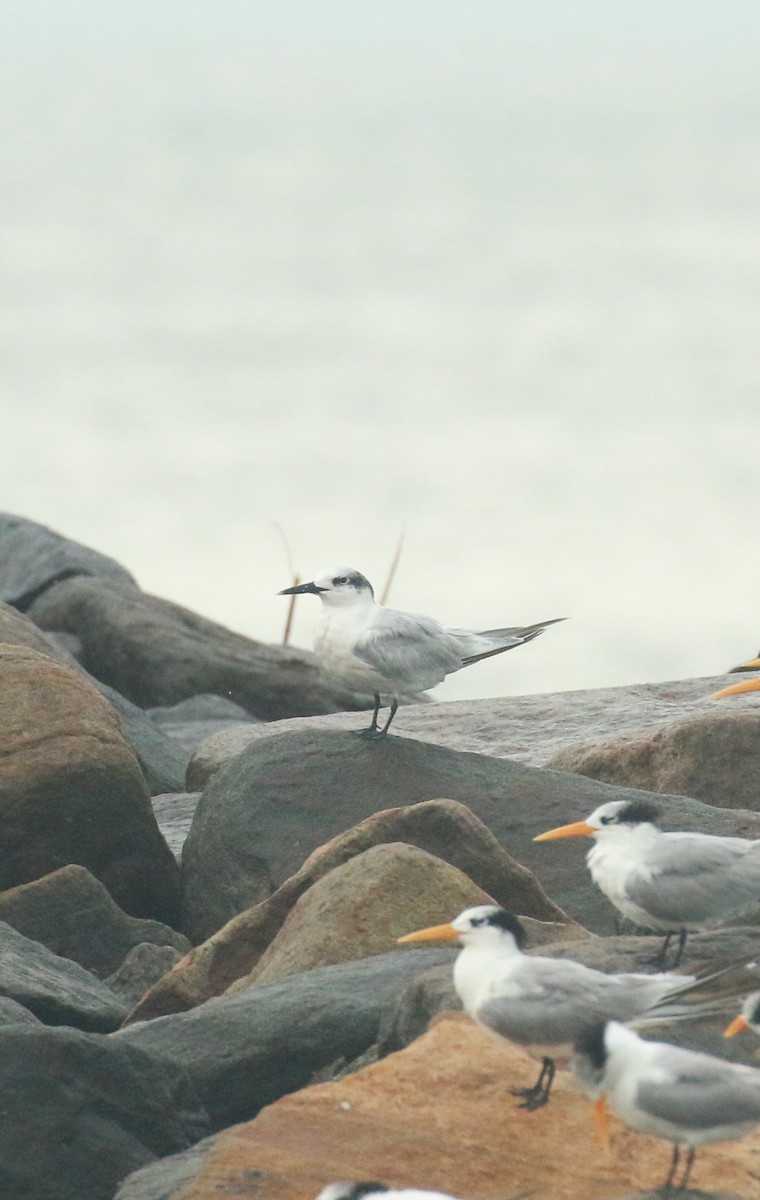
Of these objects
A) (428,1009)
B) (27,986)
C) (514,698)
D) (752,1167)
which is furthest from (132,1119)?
(514,698)

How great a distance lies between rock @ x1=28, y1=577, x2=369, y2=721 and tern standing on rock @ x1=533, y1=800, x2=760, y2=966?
14027 millimetres

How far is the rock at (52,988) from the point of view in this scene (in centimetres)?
1054

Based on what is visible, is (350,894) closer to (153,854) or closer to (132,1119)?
(132,1119)

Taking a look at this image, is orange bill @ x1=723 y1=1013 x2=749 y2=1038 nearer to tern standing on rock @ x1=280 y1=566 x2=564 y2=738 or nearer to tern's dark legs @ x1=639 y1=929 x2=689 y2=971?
tern's dark legs @ x1=639 y1=929 x2=689 y2=971

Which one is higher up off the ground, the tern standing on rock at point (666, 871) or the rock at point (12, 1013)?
the tern standing on rock at point (666, 871)

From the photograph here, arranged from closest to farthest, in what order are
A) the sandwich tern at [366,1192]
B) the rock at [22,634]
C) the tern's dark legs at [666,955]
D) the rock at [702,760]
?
the sandwich tern at [366,1192] < the tern's dark legs at [666,955] < the rock at [702,760] < the rock at [22,634]

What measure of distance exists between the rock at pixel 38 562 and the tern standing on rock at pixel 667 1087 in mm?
19235

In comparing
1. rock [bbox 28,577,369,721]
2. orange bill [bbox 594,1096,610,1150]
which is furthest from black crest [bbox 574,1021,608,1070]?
rock [bbox 28,577,369,721]

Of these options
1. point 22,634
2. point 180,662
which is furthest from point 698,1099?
point 180,662

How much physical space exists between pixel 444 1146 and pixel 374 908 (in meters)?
Answer: 2.64

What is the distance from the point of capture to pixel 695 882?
29.8 feet

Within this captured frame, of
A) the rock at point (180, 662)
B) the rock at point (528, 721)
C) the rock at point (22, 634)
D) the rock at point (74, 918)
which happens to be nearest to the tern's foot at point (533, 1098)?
the rock at point (74, 918)

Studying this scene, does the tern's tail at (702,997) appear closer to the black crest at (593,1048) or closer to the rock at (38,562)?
the black crest at (593,1048)

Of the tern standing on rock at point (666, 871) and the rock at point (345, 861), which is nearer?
the tern standing on rock at point (666, 871)
